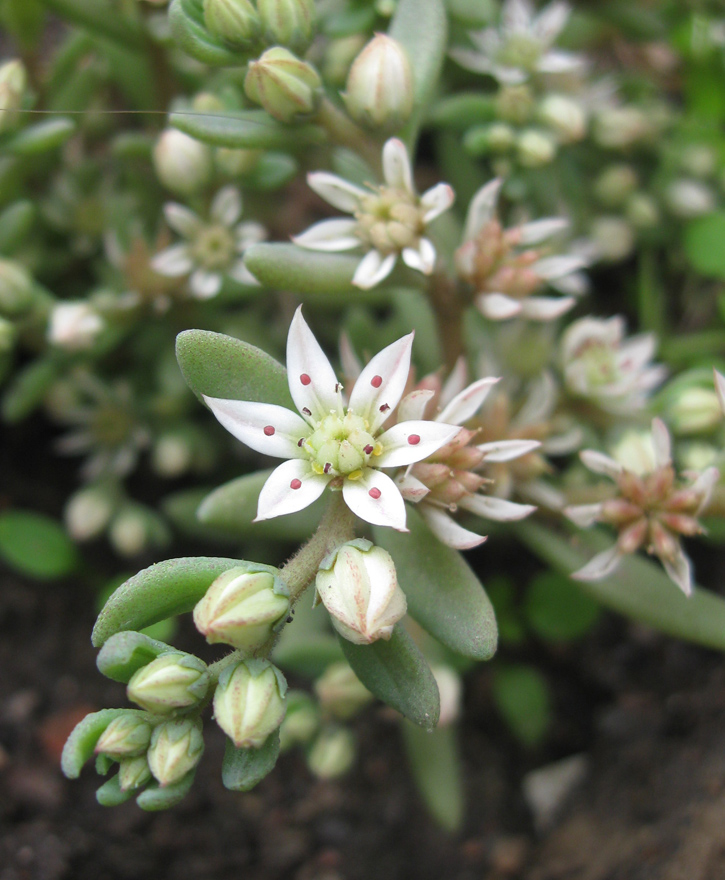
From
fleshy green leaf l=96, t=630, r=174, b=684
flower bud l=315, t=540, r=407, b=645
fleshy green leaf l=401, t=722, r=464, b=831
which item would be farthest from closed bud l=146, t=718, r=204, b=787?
Answer: fleshy green leaf l=401, t=722, r=464, b=831

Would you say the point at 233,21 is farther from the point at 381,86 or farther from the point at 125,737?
the point at 125,737

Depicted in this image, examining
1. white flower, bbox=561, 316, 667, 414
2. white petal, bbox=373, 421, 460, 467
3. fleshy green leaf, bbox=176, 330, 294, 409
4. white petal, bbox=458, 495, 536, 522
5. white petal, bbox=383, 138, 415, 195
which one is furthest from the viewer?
white flower, bbox=561, 316, 667, 414

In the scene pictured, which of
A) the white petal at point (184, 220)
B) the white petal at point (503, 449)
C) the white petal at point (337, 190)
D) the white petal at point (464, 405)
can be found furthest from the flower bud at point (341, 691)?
the white petal at point (184, 220)

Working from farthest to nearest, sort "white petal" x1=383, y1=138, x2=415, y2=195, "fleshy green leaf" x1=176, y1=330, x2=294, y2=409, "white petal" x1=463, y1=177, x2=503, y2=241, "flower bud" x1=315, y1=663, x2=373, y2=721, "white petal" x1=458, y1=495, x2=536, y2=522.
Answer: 1. "flower bud" x1=315, y1=663, x2=373, y2=721
2. "white petal" x1=463, y1=177, x2=503, y2=241
3. "white petal" x1=383, y1=138, x2=415, y2=195
4. "white petal" x1=458, y1=495, x2=536, y2=522
5. "fleshy green leaf" x1=176, y1=330, x2=294, y2=409

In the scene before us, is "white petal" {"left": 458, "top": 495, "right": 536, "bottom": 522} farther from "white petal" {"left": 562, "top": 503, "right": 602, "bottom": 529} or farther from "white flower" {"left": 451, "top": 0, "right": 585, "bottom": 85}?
"white flower" {"left": 451, "top": 0, "right": 585, "bottom": 85}

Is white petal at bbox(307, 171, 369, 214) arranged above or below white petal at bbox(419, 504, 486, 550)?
above

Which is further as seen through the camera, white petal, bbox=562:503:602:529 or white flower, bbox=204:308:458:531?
white petal, bbox=562:503:602:529
